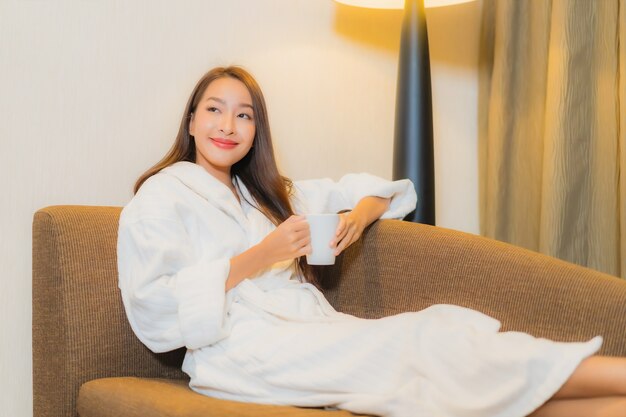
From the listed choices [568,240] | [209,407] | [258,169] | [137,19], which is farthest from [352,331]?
[137,19]

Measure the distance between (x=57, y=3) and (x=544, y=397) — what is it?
4.79ft

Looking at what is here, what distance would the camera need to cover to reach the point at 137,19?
81.8 inches

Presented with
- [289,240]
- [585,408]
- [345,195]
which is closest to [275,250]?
[289,240]

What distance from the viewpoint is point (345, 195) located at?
2049mm

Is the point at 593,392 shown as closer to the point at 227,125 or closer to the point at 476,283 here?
the point at 476,283

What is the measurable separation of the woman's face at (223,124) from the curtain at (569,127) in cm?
85

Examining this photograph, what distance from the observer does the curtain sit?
6.81 feet

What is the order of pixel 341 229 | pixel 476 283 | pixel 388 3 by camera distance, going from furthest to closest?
pixel 388 3, pixel 341 229, pixel 476 283

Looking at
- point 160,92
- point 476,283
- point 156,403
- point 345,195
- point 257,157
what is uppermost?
point 160,92

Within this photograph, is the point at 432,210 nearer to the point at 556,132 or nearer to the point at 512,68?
the point at 556,132

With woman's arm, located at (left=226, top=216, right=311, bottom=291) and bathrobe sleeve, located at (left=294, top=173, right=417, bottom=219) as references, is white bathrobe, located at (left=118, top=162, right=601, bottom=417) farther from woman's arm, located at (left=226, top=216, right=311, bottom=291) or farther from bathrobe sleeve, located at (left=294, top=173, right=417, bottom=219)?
bathrobe sleeve, located at (left=294, top=173, right=417, bottom=219)

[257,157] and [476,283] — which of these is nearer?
[476,283]

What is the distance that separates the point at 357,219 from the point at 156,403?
67cm

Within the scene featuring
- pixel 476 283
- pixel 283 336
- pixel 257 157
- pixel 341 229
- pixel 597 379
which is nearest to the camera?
pixel 597 379
